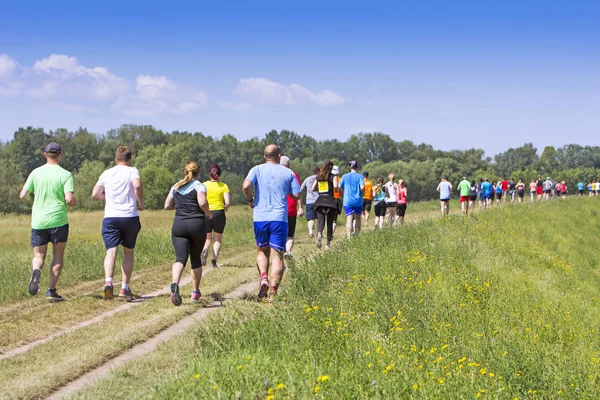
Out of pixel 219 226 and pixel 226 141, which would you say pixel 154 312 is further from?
pixel 226 141

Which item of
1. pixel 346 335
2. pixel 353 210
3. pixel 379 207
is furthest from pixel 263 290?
pixel 379 207

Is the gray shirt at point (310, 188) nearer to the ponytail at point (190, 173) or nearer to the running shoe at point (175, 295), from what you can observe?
the ponytail at point (190, 173)

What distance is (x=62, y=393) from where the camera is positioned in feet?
16.9

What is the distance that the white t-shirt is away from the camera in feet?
29.5

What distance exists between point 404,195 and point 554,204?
2369 cm

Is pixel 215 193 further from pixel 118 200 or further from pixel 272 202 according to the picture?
pixel 272 202

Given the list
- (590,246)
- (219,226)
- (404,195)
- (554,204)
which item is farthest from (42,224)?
(554,204)

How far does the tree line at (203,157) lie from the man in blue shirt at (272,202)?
199 ft

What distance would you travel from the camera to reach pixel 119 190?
29.6 feet

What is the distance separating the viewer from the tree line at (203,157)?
76.8 metres

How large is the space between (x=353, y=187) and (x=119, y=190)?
6.78m

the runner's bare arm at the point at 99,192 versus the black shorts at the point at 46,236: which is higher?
the runner's bare arm at the point at 99,192

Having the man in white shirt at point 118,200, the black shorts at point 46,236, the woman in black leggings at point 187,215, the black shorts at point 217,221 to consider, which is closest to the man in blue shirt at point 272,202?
the woman in black leggings at point 187,215

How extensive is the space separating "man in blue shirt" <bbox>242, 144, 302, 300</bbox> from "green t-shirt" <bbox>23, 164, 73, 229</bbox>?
8.94 feet
